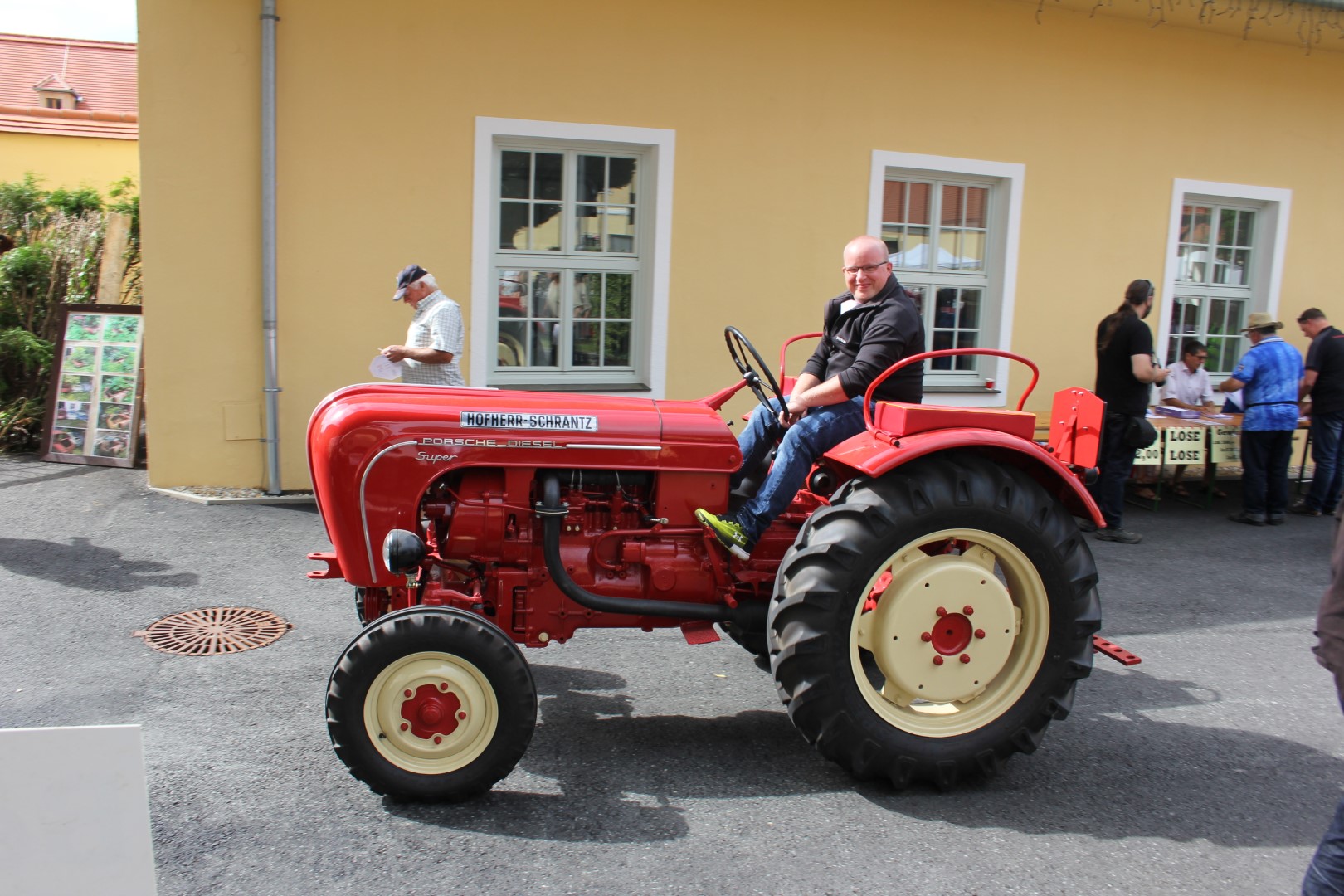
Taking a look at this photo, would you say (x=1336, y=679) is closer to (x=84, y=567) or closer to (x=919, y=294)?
(x=84, y=567)

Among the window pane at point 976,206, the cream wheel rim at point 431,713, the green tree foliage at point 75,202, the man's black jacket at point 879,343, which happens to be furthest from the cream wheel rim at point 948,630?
the green tree foliage at point 75,202

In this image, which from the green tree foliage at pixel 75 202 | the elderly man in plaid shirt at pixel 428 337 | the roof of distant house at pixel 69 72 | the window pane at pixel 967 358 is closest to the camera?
the elderly man in plaid shirt at pixel 428 337

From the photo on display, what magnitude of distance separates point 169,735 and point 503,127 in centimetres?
459

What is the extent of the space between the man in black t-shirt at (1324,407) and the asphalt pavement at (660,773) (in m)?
3.17

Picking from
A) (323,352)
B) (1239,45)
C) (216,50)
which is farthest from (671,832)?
(1239,45)

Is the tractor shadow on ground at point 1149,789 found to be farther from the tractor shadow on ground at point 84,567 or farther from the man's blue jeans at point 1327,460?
the man's blue jeans at point 1327,460

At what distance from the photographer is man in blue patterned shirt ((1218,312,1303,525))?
744 centimetres

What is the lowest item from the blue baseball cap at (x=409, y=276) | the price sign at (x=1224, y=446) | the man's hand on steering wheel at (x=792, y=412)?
the price sign at (x=1224, y=446)

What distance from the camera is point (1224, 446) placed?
8.08m

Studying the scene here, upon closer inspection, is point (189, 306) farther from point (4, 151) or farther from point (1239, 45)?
point (4, 151)

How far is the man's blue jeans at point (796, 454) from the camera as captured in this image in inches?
135

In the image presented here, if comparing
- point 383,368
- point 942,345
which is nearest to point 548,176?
point 383,368

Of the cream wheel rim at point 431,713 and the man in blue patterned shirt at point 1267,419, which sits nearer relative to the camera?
the cream wheel rim at point 431,713

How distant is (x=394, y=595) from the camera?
3.34 m
